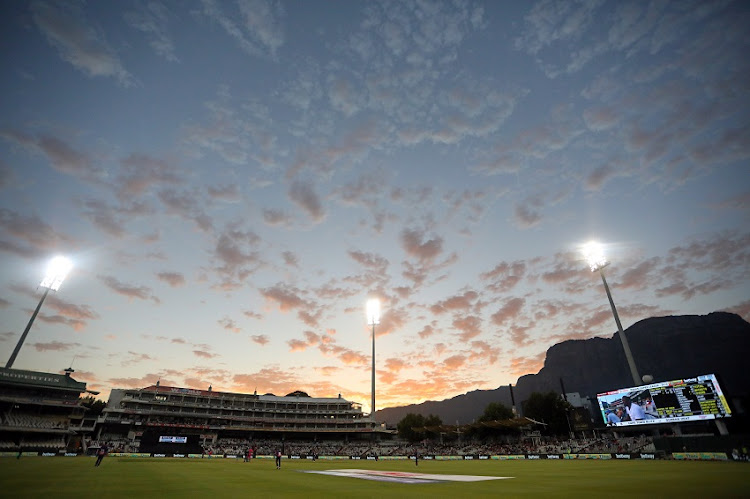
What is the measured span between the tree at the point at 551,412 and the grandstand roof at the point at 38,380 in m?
112

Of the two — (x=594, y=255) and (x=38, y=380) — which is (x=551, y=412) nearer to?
(x=594, y=255)

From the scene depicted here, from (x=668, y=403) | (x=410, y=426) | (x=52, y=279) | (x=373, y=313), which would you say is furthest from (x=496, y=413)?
(x=52, y=279)

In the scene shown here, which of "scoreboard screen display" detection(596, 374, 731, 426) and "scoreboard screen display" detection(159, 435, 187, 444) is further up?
"scoreboard screen display" detection(596, 374, 731, 426)

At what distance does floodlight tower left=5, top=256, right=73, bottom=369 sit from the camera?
2494 inches

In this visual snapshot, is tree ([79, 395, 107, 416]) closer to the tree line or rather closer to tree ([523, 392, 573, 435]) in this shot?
the tree line

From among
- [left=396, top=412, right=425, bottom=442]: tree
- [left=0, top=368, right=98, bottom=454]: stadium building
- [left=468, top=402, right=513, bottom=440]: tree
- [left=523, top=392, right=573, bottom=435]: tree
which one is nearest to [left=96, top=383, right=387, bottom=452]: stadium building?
[left=396, top=412, right=425, bottom=442]: tree

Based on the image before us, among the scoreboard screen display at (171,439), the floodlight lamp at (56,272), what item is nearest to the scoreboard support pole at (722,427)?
the scoreboard screen display at (171,439)

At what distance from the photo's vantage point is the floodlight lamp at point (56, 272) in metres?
64.5

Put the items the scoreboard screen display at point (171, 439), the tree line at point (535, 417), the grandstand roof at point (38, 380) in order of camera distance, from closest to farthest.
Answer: the scoreboard screen display at point (171, 439) → the grandstand roof at point (38, 380) → the tree line at point (535, 417)

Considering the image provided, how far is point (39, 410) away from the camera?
7212 centimetres

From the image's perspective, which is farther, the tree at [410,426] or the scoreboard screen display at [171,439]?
the tree at [410,426]

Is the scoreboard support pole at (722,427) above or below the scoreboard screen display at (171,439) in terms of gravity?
above

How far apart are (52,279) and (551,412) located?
11640cm

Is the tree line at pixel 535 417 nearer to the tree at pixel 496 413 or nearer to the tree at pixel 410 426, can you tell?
the tree at pixel 496 413
